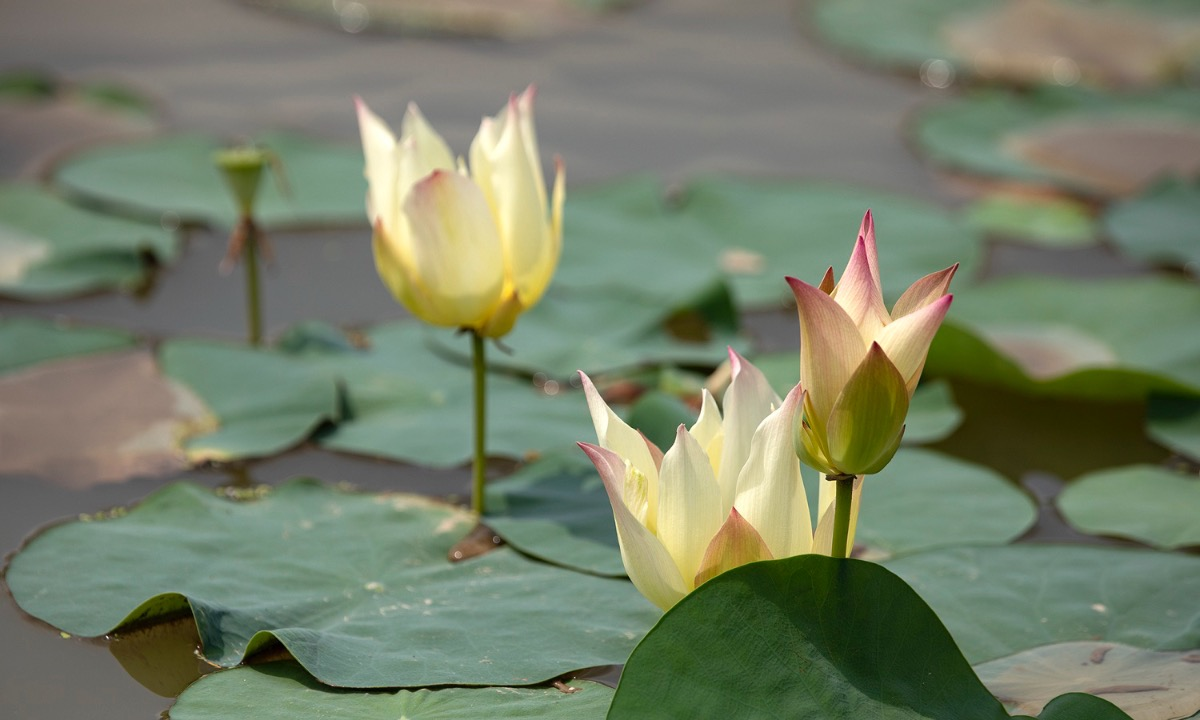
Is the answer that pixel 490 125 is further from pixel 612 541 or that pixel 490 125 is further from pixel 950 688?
pixel 950 688

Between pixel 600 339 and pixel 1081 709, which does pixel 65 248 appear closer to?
pixel 600 339

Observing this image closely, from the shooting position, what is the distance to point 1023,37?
400cm

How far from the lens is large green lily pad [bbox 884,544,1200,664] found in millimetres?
1180

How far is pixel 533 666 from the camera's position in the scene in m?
1.11

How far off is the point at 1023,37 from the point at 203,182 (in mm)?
2836

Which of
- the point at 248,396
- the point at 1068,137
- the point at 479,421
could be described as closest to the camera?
the point at 479,421

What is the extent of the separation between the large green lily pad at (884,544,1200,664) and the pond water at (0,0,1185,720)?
0.22 meters

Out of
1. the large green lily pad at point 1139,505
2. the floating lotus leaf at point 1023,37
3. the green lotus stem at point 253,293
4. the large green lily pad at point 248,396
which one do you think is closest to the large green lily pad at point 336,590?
the large green lily pad at point 248,396

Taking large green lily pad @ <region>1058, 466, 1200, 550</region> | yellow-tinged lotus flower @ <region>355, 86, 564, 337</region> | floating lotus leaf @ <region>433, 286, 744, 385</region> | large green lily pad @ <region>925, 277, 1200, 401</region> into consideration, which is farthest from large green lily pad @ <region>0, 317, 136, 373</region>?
large green lily pad @ <region>1058, 466, 1200, 550</region>

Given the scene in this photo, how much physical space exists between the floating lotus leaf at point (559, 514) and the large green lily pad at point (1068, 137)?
182 cm

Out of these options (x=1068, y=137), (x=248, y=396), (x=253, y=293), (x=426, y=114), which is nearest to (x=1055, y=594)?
(x=248, y=396)

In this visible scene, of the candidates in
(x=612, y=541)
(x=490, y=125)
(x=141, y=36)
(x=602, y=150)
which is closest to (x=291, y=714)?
(x=612, y=541)

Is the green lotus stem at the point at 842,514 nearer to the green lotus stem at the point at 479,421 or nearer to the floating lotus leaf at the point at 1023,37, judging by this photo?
the green lotus stem at the point at 479,421

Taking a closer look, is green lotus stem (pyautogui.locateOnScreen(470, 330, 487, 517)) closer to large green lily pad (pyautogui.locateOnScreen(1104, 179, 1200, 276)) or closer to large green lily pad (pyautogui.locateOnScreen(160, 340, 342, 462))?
large green lily pad (pyautogui.locateOnScreen(160, 340, 342, 462))
